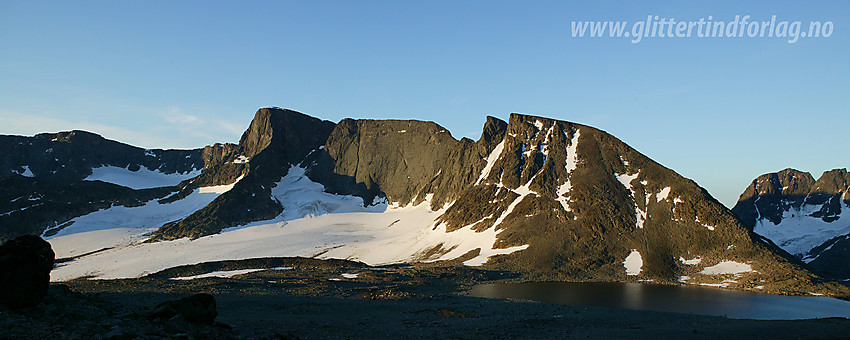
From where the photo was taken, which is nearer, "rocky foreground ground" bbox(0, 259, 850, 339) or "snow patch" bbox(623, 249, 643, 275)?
"rocky foreground ground" bbox(0, 259, 850, 339)

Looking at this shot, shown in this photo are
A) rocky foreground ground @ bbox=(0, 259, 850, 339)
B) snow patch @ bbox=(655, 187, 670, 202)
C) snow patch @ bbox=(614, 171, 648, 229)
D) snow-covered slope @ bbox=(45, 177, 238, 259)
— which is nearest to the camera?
rocky foreground ground @ bbox=(0, 259, 850, 339)

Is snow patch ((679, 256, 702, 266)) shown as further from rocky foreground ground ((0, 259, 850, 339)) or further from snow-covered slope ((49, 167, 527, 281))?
rocky foreground ground ((0, 259, 850, 339))

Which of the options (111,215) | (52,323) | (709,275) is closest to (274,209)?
(111,215)

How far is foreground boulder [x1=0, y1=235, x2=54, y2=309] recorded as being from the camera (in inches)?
823

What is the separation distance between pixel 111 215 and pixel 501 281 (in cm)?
12702

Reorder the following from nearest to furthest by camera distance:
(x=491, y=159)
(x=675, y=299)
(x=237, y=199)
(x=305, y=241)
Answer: (x=675, y=299) → (x=305, y=241) → (x=491, y=159) → (x=237, y=199)

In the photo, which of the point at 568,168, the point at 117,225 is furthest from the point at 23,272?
the point at 117,225

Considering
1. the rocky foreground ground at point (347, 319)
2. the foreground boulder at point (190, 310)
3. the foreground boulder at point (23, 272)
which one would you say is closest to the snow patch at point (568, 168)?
the rocky foreground ground at point (347, 319)

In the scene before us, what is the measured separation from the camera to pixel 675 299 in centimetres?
6900

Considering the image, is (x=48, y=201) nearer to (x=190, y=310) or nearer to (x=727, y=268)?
(x=190, y=310)

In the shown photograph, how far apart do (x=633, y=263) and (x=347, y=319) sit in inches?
2958

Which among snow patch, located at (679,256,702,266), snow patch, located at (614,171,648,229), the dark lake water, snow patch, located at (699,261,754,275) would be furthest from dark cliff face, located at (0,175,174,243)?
snow patch, located at (699,261,754,275)

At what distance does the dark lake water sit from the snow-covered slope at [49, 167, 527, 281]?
29.2 meters

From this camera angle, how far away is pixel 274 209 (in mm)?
174875
